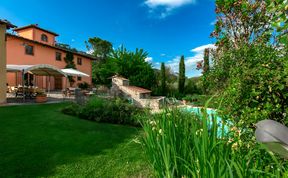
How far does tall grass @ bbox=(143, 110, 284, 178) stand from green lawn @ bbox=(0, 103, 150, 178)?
2.24 ft

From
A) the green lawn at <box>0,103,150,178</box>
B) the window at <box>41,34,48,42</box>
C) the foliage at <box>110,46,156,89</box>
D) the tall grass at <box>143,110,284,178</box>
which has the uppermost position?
the window at <box>41,34,48,42</box>

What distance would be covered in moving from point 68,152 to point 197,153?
372 cm

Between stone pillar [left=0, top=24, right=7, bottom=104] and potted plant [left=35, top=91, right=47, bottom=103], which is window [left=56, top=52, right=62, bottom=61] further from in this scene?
stone pillar [left=0, top=24, right=7, bottom=104]

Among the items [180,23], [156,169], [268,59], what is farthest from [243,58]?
[180,23]

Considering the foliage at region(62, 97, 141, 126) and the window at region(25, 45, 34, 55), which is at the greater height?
the window at region(25, 45, 34, 55)

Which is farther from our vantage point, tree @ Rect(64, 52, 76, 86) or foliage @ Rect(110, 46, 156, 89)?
tree @ Rect(64, 52, 76, 86)

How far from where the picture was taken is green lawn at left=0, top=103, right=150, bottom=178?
3.53 metres

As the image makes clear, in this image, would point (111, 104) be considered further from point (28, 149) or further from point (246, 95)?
point (246, 95)

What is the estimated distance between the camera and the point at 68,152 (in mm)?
4480

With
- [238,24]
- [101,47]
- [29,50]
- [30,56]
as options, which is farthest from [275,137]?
[101,47]

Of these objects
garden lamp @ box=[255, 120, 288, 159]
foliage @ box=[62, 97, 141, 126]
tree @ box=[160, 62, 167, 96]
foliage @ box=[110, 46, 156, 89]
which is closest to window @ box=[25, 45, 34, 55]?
foliage @ box=[110, 46, 156, 89]

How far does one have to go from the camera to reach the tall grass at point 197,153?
5.08ft

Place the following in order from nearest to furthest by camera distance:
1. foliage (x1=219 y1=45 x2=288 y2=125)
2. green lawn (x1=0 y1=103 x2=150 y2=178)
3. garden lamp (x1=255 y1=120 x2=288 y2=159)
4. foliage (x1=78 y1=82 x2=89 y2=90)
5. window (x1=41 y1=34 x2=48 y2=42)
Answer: garden lamp (x1=255 y1=120 x2=288 y2=159), foliage (x1=219 y1=45 x2=288 y2=125), green lawn (x1=0 y1=103 x2=150 y2=178), window (x1=41 y1=34 x2=48 y2=42), foliage (x1=78 y1=82 x2=89 y2=90)

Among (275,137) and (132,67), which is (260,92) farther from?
(132,67)
